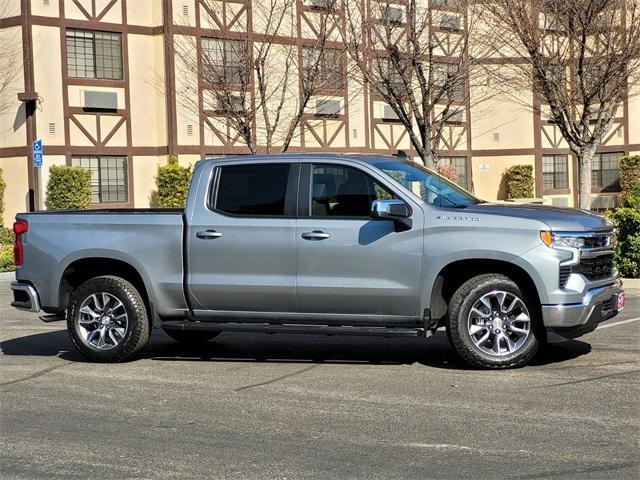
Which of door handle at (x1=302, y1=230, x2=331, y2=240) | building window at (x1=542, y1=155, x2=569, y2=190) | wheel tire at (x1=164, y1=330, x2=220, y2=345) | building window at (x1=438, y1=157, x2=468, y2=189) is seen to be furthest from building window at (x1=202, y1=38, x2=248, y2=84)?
building window at (x1=542, y1=155, x2=569, y2=190)

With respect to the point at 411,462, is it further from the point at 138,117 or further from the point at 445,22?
the point at 138,117

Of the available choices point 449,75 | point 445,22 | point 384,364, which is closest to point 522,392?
point 384,364

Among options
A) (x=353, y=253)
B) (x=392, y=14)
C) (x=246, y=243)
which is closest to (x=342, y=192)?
(x=353, y=253)

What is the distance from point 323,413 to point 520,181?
3137 centimetres

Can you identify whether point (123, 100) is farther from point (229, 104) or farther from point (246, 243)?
point (246, 243)

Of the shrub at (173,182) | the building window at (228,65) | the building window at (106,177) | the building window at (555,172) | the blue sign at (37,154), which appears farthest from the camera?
the building window at (555,172)

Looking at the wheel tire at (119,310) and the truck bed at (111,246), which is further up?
the truck bed at (111,246)

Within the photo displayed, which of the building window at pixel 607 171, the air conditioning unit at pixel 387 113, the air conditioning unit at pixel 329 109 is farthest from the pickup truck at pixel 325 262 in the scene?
the building window at pixel 607 171

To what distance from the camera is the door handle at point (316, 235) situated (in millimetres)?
8977

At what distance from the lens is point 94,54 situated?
3023 cm

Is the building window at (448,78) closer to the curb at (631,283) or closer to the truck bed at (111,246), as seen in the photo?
the curb at (631,283)

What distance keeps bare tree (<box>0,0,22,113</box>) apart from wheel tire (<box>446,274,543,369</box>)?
23.4 m

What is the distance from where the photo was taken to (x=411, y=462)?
5.96m

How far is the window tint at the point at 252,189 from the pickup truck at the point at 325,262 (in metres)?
0.01
